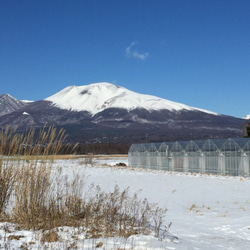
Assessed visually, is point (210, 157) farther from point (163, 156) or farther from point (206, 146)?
point (163, 156)

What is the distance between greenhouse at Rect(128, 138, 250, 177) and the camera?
2208 cm

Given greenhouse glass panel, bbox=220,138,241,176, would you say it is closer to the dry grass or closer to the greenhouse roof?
the greenhouse roof

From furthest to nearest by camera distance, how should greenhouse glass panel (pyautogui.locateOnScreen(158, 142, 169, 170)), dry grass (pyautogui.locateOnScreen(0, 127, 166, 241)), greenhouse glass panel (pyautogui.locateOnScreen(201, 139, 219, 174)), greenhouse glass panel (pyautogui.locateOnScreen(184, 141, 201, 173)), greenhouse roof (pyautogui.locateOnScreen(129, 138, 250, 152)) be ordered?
greenhouse glass panel (pyautogui.locateOnScreen(158, 142, 169, 170)), greenhouse glass panel (pyautogui.locateOnScreen(184, 141, 201, 173)), greenhouse glass panel (pyautogui.locateOnScreen(201, 139, 219, 174)), greenhouse roof (pyautogui.locateOnScreen(129, 138, 250, 152)), dry grass (pyautogui.locateOnScreen(0, 127, 166, 241))

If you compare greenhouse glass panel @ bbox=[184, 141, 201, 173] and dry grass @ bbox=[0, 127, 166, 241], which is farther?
greenhouse glass panel @ bbox=[184, 141, 201, 173]

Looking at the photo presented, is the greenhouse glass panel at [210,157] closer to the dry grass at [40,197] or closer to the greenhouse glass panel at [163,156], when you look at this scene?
the greenhouse glass panel at [163,156]

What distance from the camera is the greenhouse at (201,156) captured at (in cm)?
2208

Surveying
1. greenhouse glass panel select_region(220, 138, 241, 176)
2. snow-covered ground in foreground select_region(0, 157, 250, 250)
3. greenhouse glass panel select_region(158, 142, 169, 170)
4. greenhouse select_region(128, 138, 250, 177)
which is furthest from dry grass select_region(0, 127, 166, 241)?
greenhouse glass panel select_region(158, 142, 169, 170)

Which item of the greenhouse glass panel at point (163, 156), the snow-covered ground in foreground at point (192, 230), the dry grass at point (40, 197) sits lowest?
the snow-covered ground in foreground at point (192, 230)

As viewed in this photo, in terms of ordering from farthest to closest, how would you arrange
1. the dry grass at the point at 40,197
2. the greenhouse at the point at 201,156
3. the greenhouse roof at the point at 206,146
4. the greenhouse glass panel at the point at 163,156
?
the greenhouse glass panel at the point at 163,156, the greenhouse roof at the point at 206,146, the greenhouse at the point at 201,156, the dry grass at the point at 40,197

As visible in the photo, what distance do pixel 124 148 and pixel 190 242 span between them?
77.7 meters

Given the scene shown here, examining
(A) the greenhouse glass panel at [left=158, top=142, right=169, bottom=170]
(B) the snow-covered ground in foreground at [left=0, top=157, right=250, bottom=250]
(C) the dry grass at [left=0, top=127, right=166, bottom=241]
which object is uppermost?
(A) the greenhouse glass panel at [left=158, top=142, right=169, bottom=170]

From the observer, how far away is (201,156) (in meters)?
25.2

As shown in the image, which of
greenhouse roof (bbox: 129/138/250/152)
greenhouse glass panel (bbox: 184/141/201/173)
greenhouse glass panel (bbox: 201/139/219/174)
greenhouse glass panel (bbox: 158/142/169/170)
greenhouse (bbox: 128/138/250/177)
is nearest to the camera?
greenhouse (bbox: 128/138/250/177)

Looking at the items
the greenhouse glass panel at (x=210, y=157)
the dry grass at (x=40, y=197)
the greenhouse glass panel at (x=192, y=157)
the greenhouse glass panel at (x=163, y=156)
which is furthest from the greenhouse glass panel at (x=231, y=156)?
the dry grass at (x=40, y=197)
